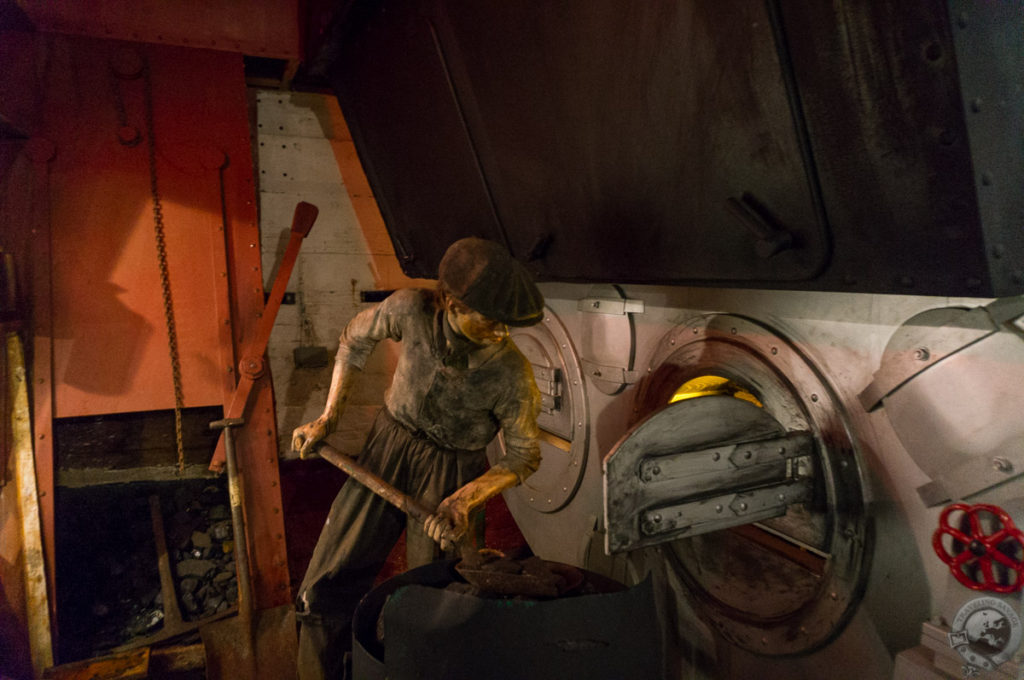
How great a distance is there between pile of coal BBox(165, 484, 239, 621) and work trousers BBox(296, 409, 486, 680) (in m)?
1.31

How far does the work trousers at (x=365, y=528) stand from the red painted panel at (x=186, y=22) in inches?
103

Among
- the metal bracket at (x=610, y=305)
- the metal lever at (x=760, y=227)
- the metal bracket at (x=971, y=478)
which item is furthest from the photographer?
the metal bracket at (x=610, y=305)

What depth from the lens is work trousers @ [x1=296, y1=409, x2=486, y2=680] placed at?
2348mm

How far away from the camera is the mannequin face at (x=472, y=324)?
1.98 metres

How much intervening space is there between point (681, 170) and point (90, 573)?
12.5ft

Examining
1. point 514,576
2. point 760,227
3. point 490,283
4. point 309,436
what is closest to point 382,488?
point 309,436

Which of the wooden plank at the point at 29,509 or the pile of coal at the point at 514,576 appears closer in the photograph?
the pile of coal at the point at 514,576

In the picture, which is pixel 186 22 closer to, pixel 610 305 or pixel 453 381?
pixel 453 381

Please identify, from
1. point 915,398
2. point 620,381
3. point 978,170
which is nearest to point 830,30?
point 978,170

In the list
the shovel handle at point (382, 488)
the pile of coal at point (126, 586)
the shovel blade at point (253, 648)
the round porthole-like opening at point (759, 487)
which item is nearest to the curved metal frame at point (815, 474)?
the round porthole-like opening at point (759, 487)

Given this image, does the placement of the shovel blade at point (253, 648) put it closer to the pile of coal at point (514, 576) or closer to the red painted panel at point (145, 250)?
the red painted panel at point (145, 250)

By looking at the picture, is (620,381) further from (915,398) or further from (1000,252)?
(1000,252)

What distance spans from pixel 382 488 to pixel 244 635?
155 centimetres

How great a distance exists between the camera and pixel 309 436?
7.82 feet
